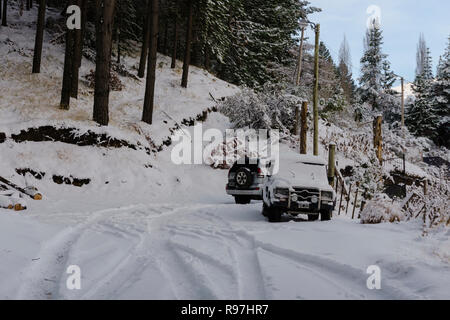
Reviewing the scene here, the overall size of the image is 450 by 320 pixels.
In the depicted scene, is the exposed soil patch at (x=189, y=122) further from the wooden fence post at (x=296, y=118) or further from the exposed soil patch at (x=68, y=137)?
the wooden fence post at (x=296, y=118)

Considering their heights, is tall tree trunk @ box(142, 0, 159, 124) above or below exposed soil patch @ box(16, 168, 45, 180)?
above

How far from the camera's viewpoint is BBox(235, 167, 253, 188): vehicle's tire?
13.8 m

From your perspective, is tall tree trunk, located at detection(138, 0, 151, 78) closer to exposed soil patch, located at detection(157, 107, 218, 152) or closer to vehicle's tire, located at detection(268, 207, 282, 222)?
exposed soil patch, located at detection(157, 107, 218, 152)

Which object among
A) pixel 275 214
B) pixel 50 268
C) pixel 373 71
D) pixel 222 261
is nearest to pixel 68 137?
pixel 275 214

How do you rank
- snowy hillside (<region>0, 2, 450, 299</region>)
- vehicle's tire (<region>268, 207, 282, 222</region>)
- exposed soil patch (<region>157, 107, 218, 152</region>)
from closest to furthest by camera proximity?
snowy hillside (<region>0, 2, 450, 299</region>) → vehicle's tire (<region>268, 207, 282, 222</region>) → exposed soil patch (<region>157, 107, 218, 152</region>)

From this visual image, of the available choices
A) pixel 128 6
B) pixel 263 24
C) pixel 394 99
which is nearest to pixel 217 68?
pixel 263 24

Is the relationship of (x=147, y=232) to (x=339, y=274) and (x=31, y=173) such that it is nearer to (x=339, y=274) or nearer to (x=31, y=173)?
(x=339, y=274)

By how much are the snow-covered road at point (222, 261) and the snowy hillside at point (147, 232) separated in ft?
0.08

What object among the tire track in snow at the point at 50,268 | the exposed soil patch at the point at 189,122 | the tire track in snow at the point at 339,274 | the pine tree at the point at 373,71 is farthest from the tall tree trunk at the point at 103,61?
the pine tree at the point at 373,71

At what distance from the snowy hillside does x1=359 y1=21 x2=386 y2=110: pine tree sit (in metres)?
31.7

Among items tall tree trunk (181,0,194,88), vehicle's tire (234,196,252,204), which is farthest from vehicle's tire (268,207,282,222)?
tall tree trunk (181,0,194,88)

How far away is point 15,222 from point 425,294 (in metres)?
7.52

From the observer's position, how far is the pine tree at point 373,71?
45219mm
